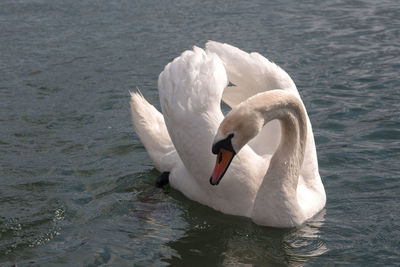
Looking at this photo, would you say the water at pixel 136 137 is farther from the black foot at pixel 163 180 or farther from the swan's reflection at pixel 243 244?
the black foot at pixel 163 180

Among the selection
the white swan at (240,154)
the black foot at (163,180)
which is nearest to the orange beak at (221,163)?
the white swan at (240,154)

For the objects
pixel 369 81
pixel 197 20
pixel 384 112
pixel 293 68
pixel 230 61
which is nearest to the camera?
pixel 230 61

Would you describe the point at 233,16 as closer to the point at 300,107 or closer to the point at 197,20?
the point at 197,20

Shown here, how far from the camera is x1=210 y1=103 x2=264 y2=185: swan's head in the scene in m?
5.05

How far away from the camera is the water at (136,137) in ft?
18.7

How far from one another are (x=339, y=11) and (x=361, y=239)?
315 inches

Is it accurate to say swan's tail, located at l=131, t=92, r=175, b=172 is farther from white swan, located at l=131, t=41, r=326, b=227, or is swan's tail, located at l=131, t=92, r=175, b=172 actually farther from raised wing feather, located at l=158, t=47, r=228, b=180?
raised wing feather, located at l=158, t=47, r=228, b=180

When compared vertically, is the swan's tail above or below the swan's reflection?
above

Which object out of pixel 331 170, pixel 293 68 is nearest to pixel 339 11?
pixel 293 68

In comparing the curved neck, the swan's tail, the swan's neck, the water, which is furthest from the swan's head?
the swan's tail

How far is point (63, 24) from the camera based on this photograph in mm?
12797

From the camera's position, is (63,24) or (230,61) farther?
(63,24)

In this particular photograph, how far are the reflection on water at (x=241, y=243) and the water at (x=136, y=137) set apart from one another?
0.05ft

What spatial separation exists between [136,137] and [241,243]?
109 inches
